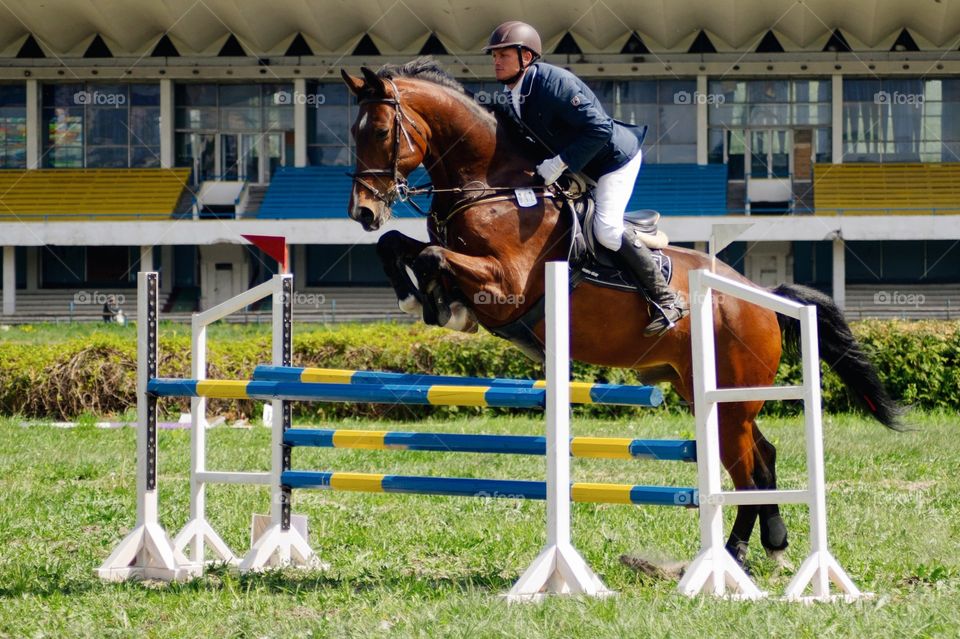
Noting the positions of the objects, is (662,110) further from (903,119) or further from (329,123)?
(329,123)

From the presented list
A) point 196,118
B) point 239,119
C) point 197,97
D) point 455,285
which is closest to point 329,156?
point 239,119

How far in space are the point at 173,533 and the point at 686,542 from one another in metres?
2.99

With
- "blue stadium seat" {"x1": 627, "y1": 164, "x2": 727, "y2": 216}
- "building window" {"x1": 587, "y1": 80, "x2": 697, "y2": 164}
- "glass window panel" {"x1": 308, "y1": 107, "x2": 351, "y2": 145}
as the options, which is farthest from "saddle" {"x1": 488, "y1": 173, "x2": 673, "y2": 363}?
"glass window panel" {"x1": 308, "y1": 107, "x2": 351, "y2": 145}

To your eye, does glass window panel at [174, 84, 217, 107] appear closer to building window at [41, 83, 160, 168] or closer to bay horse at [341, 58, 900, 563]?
building window at [41, 83, 160, 168]

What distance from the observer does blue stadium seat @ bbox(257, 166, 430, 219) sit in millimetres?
33406

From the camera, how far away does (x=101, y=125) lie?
1428 inches

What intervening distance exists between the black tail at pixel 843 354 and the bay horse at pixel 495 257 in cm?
15

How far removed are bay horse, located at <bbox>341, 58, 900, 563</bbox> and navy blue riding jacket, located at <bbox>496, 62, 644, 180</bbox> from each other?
150 millimetres

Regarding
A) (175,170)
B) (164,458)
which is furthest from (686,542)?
(175,170)

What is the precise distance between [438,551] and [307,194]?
29.1 m

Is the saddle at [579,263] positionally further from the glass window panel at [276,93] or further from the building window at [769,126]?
the glass window panel at [276,93]

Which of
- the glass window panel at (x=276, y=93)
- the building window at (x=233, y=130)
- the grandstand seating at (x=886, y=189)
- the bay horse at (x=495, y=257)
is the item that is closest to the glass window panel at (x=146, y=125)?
the building window at (x=233, y=130)

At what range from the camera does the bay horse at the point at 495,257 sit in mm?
5012

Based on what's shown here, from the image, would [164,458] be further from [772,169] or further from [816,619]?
[772,169]
